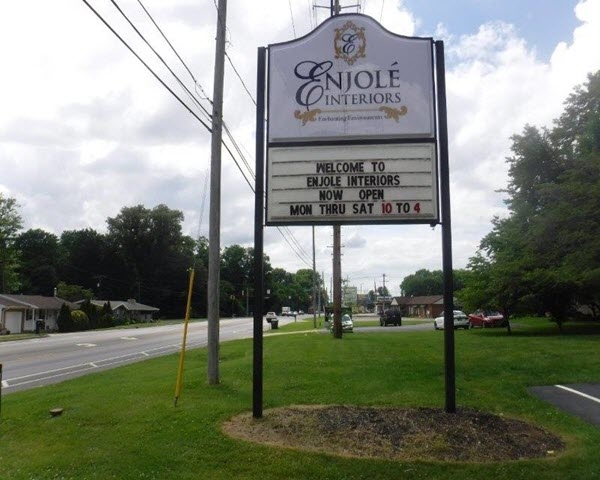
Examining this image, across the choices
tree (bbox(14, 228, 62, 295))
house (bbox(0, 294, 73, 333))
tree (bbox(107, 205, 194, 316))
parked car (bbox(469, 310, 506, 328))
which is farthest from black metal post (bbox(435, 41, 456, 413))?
tree (bbox(107, 205, 194, 316))

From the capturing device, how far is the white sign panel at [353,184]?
8414mm

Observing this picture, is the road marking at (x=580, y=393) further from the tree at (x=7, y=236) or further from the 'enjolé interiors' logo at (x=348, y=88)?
the tree at (x=7, y=236)

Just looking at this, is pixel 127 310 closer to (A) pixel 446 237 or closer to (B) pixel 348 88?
(B) pixel 348 88

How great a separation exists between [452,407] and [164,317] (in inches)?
4326

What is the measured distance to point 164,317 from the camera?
114m

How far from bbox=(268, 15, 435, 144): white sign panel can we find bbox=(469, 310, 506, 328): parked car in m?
32.0

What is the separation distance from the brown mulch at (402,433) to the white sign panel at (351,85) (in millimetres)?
3875

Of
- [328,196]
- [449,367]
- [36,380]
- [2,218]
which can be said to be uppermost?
[2,218]

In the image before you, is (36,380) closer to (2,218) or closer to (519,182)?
(519,182)

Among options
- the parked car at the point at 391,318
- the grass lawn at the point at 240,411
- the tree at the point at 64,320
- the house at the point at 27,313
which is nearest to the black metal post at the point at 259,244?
the grass lawn at the point at 240,411

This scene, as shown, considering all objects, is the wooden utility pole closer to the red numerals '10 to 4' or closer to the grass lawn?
the grass lawn

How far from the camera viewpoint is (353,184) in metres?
8.55

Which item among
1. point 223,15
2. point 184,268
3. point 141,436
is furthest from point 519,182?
point 184,268

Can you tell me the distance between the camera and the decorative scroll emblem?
887cm
